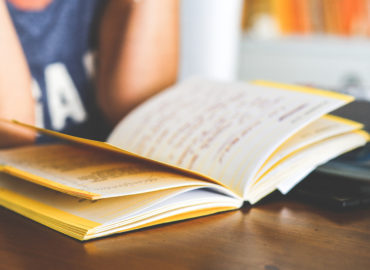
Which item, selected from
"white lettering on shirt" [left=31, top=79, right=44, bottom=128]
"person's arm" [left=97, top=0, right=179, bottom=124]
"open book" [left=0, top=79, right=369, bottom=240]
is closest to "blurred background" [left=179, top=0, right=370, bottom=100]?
"person's arm" [left=97, top=0, right=179, bottom=124]

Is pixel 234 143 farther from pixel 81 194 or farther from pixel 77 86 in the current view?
pixel 77 86

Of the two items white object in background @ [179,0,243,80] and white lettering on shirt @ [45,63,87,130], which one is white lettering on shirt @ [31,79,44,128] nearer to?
white lettering on shirt @ [45,63,87,130]

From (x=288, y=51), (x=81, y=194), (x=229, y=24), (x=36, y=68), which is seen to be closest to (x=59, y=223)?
(x=81, y=194)

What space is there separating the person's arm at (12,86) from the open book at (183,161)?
0.08 m

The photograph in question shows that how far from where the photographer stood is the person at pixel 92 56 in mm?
746

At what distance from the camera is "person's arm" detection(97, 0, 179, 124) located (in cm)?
77

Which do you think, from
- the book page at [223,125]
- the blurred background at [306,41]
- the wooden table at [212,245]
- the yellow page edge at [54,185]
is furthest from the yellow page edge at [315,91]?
the blurred background at [306,41]

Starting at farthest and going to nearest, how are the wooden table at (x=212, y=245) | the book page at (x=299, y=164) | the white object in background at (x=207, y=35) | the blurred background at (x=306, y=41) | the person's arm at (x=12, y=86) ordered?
the blurred background at (x=306, y=41) < the white object in background at (x=207, y=35) < the person's arm at (x=12, y=86) < the book page at (x=299, y=164) < the wooden table at (x=212, y=245)

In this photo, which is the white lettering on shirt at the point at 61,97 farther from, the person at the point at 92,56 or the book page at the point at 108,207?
the book page at the point at 108,207

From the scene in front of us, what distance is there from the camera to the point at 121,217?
1.23 ft

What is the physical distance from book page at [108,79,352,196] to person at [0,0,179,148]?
0.13 meters

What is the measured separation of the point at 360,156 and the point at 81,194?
30 centimetres

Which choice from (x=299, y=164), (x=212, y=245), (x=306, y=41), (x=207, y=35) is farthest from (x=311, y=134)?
(x=306, y=41)

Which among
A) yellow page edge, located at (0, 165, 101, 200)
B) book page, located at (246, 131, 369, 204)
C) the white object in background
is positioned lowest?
yellow page edge, located at (0, 165, 101, 200)
